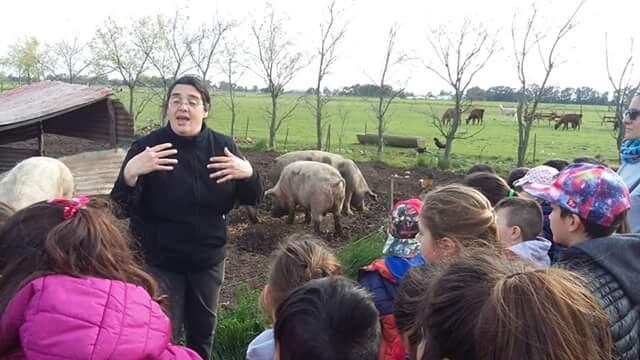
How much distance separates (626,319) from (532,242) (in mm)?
1117

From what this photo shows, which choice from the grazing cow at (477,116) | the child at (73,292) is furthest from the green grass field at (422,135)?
the child at (73,292)

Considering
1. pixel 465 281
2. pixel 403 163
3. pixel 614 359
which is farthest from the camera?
pixel 403 163

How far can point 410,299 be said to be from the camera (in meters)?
2.03

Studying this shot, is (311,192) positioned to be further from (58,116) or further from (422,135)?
(422,135)

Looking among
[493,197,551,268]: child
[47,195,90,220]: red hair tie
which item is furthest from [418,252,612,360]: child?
[493,197,551,268]: child

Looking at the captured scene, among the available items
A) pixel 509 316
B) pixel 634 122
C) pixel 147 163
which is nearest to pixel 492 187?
pixel 634 122

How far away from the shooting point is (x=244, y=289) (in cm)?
578

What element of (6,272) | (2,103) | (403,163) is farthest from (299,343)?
(403,163)

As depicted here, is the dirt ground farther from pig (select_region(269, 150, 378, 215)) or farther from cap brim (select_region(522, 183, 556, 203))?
cap brim (select_region(522, 183, 556, 203))

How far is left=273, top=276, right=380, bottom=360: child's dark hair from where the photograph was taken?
162cm

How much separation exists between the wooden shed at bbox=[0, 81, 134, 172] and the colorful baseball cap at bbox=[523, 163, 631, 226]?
557 cm

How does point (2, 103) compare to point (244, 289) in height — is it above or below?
above

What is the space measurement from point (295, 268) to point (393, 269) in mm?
451

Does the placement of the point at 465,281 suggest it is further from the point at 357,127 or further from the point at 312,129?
the point at 357,127
